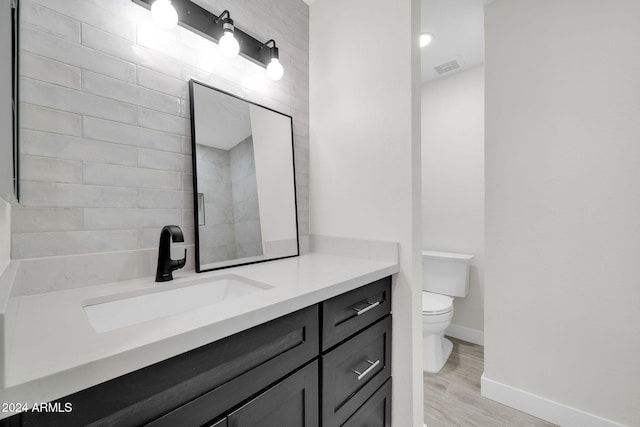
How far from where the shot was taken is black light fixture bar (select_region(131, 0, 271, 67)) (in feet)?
3.78

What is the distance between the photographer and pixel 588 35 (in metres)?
1.48

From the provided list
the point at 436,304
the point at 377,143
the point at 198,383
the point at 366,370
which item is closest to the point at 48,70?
the point at 198,383

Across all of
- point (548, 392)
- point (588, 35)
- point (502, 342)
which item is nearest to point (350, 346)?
point (502, 342)

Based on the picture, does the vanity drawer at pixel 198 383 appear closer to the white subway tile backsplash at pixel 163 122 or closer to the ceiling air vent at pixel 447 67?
the white subway tile backsplash at pixel 163 122

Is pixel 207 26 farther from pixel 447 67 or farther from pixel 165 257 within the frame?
pixel 447 67

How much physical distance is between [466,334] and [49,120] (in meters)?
3.10

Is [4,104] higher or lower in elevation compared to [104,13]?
lower

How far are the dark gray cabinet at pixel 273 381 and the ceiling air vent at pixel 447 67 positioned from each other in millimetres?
2177

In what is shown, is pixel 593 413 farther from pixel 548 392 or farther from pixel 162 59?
pixel 162 59

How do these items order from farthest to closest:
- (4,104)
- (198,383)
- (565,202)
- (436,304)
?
(436,304) < (565,202) < (198,383) < (4,104)

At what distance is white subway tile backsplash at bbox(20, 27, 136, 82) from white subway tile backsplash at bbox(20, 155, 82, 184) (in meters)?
0.31

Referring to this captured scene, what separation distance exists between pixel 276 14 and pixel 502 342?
92.8 inches

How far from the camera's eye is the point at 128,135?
1008mm

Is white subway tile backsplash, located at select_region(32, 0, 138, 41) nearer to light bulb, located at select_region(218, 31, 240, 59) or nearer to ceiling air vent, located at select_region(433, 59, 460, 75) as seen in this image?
light bulb, located at select_region(218, 31, 240, 59)
